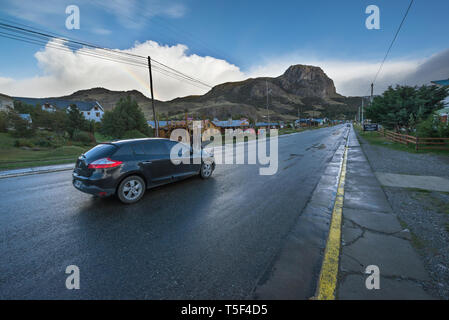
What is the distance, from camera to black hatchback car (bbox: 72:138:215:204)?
4.42m

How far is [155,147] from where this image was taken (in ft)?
18.1

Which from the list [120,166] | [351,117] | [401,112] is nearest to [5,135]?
[120,166]

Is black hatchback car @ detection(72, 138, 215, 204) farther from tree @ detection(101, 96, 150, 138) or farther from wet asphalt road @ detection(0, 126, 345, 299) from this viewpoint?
tree @ detection(101, 96, 150, 138)

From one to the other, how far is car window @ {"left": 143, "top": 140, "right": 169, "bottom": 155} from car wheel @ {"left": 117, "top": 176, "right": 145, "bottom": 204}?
31.6 inches

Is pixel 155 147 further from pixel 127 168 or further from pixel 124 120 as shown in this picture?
pixel 124 120

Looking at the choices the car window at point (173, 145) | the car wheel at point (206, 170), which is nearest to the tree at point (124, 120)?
the car wheel at point (206, 170)

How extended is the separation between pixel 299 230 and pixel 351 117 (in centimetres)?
A: 21258

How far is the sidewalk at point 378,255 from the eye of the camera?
209 cm

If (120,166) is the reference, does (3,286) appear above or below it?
below

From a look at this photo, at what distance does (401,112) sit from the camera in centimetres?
1980

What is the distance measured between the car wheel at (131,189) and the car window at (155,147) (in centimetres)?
80

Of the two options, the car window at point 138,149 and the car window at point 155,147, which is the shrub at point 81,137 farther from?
the car window at point 138,149

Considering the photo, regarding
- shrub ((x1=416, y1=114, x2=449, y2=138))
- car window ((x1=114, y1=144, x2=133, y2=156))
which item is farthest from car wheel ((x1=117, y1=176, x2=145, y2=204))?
shrub ((x1=416, y1=114, x2=449, y2=138))

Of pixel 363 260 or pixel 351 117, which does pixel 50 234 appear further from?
pixel 351 117
